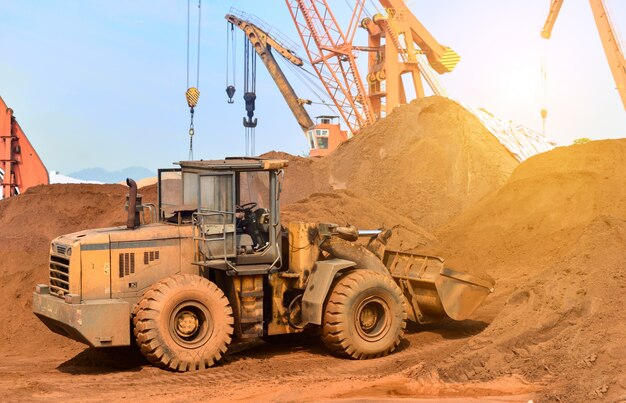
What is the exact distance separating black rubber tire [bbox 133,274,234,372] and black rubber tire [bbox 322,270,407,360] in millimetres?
1424

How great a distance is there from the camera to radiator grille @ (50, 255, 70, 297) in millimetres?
10016

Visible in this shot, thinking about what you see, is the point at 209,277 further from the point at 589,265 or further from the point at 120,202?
the point at 120,202

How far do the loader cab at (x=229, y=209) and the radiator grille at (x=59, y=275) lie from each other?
1484 mm

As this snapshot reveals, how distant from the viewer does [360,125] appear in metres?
43.2

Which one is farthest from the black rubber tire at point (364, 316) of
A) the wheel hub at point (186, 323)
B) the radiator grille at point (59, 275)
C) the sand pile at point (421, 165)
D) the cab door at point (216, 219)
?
the sand pile at point (421, 165)

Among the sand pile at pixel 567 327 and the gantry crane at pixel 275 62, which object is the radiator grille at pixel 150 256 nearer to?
the sand pile at pixel 567 327

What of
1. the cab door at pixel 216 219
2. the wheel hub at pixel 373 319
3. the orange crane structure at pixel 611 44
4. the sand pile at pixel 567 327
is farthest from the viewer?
the orange crane structure at pixel 611 44

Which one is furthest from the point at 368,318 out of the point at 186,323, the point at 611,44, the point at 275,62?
the point at 275,62

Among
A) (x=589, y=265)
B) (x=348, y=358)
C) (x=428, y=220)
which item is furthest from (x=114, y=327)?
(x=428, y=220)

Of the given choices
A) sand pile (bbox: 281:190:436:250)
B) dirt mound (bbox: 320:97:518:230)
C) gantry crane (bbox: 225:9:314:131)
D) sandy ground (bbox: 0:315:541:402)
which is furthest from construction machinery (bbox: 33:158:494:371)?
gantry crane (bbox: 225:9:314:131)

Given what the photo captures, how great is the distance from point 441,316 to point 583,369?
3.49m

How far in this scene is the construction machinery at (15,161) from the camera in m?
21.3

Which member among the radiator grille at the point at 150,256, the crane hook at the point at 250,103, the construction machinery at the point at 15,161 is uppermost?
the crane hook at the point at 250,103

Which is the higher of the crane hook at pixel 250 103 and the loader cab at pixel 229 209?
the crane hook at pixel 250 103
